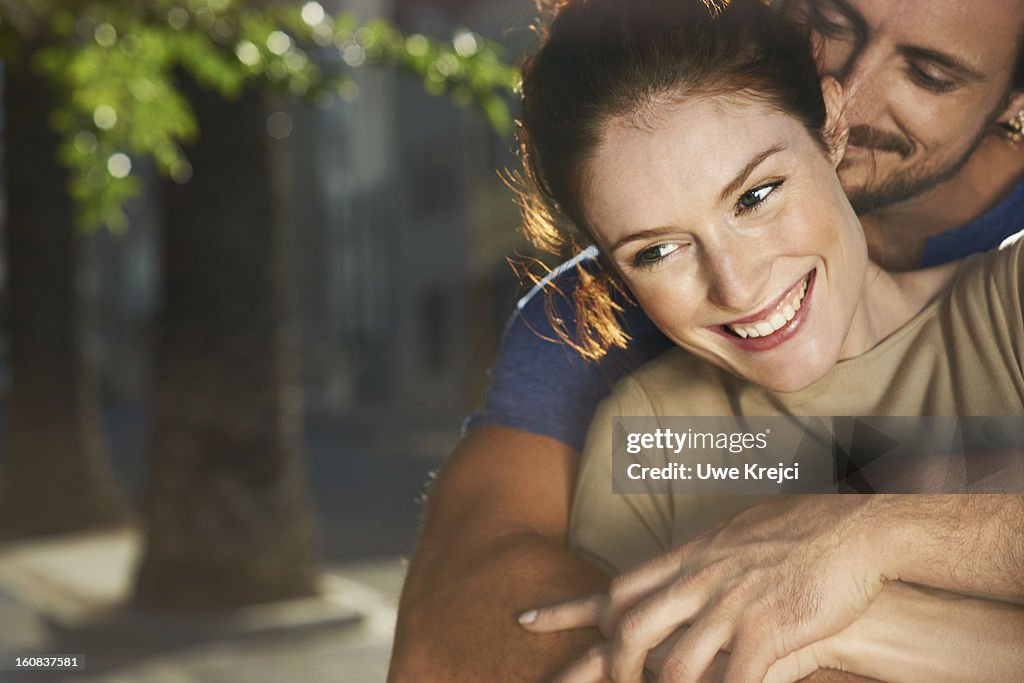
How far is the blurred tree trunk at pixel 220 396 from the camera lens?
551 cm

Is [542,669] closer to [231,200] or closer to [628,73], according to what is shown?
[628,73]

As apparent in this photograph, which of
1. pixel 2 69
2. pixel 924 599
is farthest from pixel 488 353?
pixel 2 69

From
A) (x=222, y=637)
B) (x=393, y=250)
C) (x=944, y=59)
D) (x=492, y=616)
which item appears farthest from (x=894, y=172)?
(x=222, y=637)

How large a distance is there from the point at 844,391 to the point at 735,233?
0.18 m

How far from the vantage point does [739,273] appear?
1146mm

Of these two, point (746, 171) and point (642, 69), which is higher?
point (642, 69)

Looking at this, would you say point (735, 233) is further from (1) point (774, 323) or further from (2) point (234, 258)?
(2) point (234, 258)

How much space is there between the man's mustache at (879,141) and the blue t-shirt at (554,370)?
0.27 m

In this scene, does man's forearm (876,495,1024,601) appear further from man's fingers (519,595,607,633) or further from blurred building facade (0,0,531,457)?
blurred building facade (0,0,531,457)

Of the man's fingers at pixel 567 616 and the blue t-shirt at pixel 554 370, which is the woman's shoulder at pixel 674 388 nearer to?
the blue t-shirt at pixel 554 370

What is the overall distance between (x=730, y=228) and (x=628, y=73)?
16cm

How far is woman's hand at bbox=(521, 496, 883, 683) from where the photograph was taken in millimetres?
1038

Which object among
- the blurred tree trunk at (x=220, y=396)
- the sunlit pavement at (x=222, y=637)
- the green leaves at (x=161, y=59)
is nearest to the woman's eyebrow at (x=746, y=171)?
the green leaves at (x=161, y=59)

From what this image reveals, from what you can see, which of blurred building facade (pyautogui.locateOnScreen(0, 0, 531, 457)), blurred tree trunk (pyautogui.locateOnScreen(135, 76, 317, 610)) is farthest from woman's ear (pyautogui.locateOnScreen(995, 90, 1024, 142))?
blurred tree trunk (pyautogui.locateOnScreen(135, 76, 317, 610))
